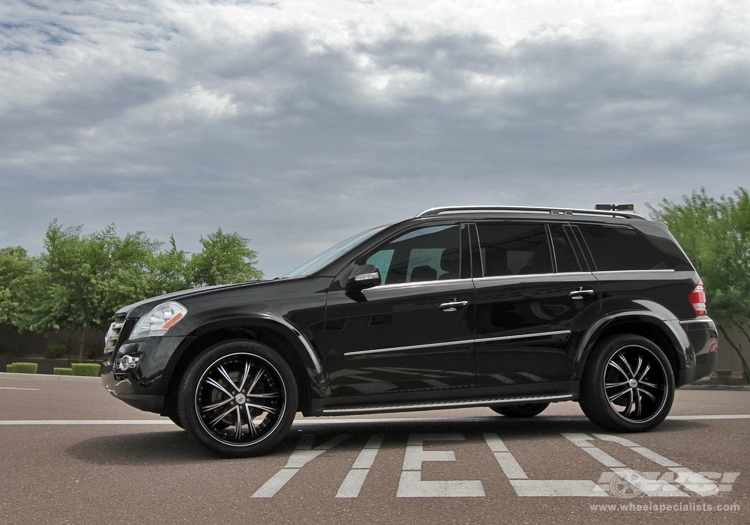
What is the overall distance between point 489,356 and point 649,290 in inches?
67.6

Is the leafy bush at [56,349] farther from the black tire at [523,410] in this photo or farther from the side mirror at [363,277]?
the side mirror at [363,277]

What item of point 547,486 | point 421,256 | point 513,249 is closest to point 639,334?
point 513,249

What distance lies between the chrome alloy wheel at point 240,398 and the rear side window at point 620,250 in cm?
312

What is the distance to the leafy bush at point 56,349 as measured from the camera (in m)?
53.8

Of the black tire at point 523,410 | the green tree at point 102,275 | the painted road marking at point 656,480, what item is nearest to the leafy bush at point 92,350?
the green tree at point 102,275

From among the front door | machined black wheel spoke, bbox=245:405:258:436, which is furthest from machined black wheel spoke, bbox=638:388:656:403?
machined black wheel spoke, bbox=245:405:258:436

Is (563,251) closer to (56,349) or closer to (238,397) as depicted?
(238,397)

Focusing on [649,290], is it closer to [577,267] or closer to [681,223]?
[577,267]

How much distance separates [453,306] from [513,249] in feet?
2.84

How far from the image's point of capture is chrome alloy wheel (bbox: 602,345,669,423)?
7270mm

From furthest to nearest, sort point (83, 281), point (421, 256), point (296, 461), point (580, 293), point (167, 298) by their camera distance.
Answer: point (83, 281)
point (580, 293)
point (421, 256)
point (167, 298)
point (296, 461)

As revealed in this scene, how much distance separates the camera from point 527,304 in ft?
23.1

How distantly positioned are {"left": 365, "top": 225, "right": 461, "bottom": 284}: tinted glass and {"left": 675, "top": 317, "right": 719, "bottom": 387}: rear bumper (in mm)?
2232

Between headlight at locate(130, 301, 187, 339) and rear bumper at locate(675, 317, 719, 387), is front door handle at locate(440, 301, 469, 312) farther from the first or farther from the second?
rear bumper at locate(675, 317, 719, 387)
